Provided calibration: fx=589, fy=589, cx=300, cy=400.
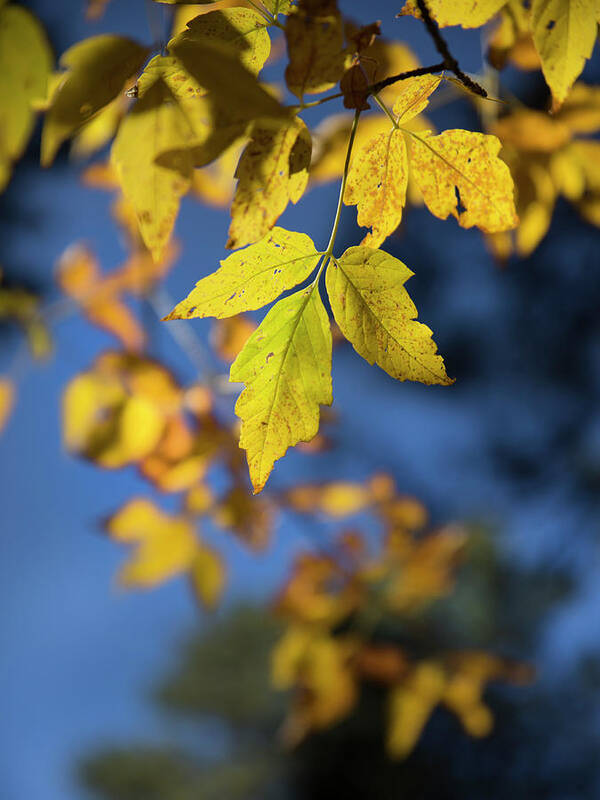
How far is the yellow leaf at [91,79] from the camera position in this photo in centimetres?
26

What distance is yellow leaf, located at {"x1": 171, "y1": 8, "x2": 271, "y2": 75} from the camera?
27 centimetres

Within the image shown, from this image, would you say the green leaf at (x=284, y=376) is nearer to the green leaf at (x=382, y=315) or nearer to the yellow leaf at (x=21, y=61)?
the green leaf at (x=382, y=315)

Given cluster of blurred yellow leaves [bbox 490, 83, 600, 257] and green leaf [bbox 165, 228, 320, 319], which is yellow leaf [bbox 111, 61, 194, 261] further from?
cluster of blurred yellow leaves [bbox 490, 83, 600, 257]

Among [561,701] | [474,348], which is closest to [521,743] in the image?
[561,701]

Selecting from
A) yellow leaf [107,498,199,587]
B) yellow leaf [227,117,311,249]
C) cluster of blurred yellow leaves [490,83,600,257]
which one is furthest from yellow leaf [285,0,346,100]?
yellow leaf [107,498,199,587]

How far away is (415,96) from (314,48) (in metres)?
0.05

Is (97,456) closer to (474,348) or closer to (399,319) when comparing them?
(399,319)

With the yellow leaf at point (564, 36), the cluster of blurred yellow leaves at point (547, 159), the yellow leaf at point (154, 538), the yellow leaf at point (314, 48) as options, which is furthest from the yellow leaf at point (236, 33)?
the yellow leaf at point (154, 538)

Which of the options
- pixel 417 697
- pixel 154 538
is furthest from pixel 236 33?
pixel 417 697

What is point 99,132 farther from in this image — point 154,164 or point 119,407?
point 154,164

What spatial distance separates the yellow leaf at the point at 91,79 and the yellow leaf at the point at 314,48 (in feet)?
0.26

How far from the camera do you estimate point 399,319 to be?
0.28 m

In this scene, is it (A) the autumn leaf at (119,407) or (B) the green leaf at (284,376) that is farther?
(A) the autumn leaf at (119,407)

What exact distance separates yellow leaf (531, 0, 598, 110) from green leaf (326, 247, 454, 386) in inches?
4.7
